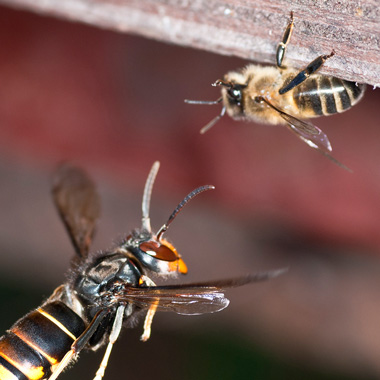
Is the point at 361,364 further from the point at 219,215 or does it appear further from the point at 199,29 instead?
the point at 199,29

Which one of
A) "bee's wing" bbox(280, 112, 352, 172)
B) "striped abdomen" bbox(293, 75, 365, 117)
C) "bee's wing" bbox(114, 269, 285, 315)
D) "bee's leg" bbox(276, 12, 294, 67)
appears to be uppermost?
"bee's leg" bbox(276, 12, 294, 67)

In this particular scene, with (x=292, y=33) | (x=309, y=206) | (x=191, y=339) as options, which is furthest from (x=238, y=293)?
(x=292, y=33)

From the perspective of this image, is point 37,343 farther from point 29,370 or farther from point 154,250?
point 154,250

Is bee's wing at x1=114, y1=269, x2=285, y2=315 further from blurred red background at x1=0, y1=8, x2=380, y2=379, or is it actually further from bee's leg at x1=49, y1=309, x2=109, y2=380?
blurred red background at x1=0, y1=8, x2=380, y2=379

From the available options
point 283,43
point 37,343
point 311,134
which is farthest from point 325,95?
point 37,343

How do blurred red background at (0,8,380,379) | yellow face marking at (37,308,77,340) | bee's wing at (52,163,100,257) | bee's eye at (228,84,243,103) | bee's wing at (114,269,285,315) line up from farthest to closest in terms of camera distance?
blurred red background at (0,8,380,379) < bee's wing at (52,163,100,257) < bee's eye at (228,84,243,103) < yellow face marking at (37,308,77,340) < bee's wing at (114,269,285,315)

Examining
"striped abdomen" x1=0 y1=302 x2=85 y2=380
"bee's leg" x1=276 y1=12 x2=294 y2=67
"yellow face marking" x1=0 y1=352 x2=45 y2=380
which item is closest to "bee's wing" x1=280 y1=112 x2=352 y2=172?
"bee's leg" x1=276 y1=12 x2=294 y2=67

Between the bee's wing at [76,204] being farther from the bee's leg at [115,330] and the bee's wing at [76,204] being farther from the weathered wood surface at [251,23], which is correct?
the weathered wood surface at [251,23]
